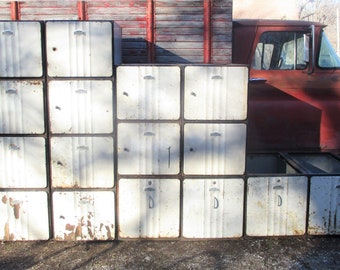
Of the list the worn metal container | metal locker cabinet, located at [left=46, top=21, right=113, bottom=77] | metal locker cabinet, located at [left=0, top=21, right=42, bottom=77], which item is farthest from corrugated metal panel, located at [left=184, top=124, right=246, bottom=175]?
metal locker cabinet, located at [left=0, top=21, right=42, bottom=77]

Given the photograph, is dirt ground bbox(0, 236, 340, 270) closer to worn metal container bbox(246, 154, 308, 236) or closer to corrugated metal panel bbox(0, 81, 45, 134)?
worn metal container bbox(246, 154, 308, 236)

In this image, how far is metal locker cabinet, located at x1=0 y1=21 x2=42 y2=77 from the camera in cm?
376

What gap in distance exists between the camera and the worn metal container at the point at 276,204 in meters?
4.02

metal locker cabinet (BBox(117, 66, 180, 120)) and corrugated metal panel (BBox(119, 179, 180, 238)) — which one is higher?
metal locker cabinet (BBox(117, 66, 180, 120))

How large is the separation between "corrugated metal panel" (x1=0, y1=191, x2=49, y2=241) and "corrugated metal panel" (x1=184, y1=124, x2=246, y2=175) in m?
1.45

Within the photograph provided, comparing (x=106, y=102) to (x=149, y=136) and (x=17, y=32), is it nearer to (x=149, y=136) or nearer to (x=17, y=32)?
(x=149, y=136)

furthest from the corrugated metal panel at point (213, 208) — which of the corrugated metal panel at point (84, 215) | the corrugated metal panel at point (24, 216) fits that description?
the corrugated metal panel at point (24, 216)

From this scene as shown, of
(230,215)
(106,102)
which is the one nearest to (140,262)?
(230,215)

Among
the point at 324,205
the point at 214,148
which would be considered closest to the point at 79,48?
the point at 214,148

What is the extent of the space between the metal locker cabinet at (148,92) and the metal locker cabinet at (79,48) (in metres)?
0.20

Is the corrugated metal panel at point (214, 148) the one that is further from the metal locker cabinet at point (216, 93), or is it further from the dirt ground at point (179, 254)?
the dirt ground at point (179, 254)

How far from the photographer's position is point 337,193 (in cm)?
407

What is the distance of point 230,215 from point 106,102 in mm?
1632

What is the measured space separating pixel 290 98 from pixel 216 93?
1.49 metres
